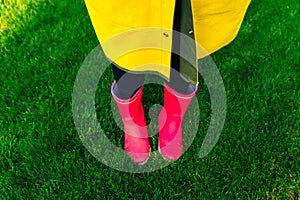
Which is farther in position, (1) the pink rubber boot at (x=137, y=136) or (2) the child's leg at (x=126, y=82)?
(1) the pink rubber boot at (x=137, y=136)

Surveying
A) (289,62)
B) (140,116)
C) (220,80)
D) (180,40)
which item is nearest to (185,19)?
(180,40)

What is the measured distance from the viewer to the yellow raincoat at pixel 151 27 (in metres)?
0.86

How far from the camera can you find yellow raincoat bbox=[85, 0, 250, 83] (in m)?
0.86

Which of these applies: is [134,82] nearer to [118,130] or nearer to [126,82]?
[126,82]

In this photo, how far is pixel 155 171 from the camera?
141cm

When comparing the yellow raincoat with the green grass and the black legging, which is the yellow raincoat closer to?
the black legging

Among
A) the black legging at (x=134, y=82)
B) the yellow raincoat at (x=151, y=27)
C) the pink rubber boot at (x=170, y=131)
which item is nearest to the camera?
the yellow raincoat at (x=151, y=27)

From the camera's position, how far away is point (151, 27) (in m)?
0.92

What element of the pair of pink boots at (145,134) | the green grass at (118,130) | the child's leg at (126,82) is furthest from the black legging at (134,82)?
the green grass at (118,130)

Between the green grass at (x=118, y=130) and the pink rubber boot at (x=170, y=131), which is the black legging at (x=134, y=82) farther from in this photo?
the green grass at (x=118, y=130)

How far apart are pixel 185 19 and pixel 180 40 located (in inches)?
3.6

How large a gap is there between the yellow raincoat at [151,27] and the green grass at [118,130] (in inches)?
20.2

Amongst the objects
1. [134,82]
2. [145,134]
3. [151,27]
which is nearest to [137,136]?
[145,134]

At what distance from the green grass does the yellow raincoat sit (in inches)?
20.2
